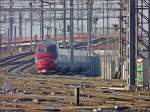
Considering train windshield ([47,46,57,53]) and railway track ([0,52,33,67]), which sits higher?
train windshield ([47,46,57,53])

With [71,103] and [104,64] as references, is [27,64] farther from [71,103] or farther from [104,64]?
[71,103]

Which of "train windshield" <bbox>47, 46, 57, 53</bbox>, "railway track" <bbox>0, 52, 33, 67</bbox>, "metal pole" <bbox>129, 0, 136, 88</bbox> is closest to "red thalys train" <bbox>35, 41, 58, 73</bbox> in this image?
"train windshield" <bbox>47, 46, 57, 53</bbox>

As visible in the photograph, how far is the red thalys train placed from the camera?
105 feet

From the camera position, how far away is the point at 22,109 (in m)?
12.0

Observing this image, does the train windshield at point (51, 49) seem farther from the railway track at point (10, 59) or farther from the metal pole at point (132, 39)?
the metal pole at point (132, 39)

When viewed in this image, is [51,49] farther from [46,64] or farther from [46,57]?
[46,64]

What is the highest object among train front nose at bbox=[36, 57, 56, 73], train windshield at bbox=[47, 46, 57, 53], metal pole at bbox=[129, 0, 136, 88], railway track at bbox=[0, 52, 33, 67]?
metal pole at bbox=[129, 0, 136, 88]

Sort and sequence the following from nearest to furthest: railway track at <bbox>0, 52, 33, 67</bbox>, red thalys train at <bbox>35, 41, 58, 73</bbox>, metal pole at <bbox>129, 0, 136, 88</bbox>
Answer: metal pole at <bbox>129, 0, 136, 88</bbox> → red thalys train at <bbox>35, 41, 58, 73</bbox> → railway track at <bbox>0, 52, 33, 67</bbox>

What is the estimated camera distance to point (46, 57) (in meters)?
32.2

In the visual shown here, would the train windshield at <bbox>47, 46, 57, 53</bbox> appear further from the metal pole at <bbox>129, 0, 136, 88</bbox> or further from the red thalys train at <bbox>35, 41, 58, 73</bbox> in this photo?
the metal pole at <bbox>129, 0, 136, 88</bbox>

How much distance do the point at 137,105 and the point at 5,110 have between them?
3543mm

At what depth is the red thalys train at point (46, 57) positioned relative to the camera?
32156mm

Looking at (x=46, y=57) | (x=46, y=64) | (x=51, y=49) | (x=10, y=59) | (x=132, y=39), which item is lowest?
(x=10, y=59)

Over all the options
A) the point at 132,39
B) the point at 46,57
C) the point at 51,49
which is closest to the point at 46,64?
the point at 46,57
